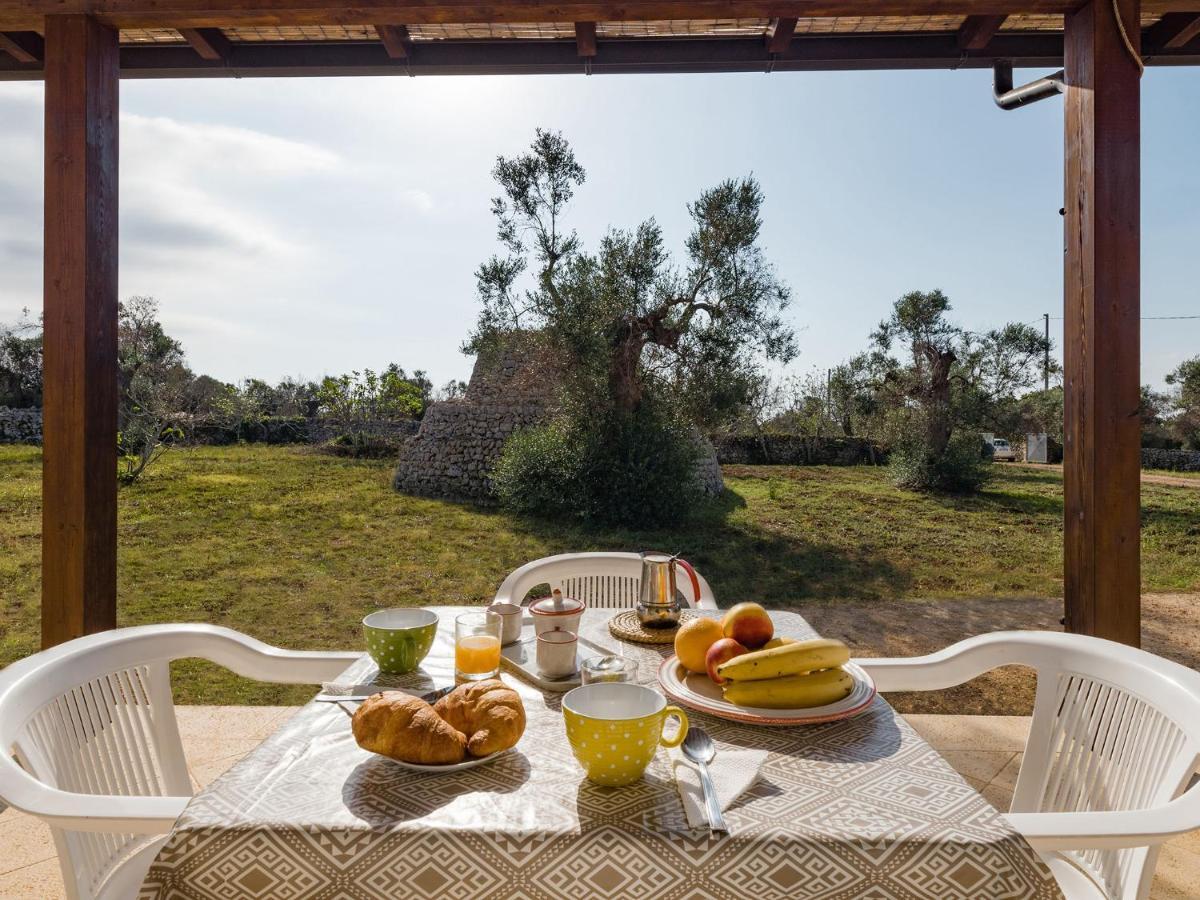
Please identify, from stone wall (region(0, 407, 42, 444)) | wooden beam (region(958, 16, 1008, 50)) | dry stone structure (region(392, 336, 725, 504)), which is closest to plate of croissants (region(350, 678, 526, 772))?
wooden beam (region(958, 16, 1008, 50))

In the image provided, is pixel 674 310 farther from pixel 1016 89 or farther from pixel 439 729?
pixel 439 729

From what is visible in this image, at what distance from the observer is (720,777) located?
79 centimetres

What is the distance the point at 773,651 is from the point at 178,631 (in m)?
1.04

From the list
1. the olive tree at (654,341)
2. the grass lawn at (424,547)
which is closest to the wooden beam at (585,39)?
the grass lawn at (424,547)

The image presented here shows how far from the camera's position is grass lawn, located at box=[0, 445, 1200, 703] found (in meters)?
5.39

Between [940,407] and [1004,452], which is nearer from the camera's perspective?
[940,407]

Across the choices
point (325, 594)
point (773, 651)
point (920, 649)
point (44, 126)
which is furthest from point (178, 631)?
point (325, 594)

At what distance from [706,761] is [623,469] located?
633 cm

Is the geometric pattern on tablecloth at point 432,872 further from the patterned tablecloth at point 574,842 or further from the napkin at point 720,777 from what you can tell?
the napkin at point 720,777

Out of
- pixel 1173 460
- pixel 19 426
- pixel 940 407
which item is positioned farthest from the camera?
pixel 1173 460

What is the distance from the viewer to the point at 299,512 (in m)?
8.05

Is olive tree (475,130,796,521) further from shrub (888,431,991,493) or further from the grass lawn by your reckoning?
shrub (888,431,991,493)

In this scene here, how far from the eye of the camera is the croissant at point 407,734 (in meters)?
0.80

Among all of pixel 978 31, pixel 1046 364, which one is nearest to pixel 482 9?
pixel 978 31
